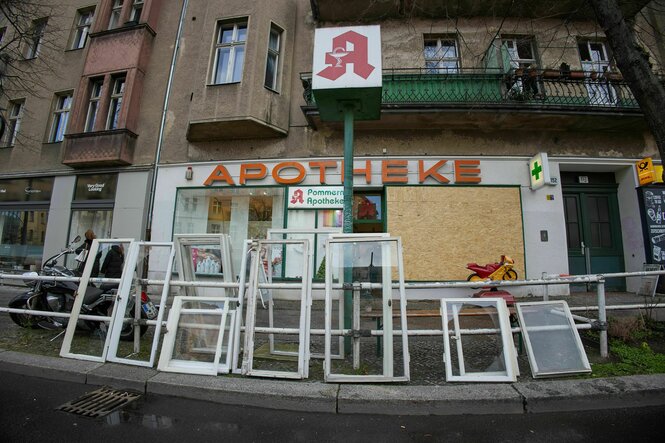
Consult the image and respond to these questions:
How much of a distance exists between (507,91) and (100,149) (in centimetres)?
1279

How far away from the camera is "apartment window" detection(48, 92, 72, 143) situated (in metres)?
11.9

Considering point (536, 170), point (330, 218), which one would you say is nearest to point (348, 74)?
point (330, 218)

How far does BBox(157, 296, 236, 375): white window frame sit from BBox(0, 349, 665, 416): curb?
11 cm

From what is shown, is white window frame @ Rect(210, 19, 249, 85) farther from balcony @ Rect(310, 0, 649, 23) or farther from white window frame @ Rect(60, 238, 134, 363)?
white window frame @ Rect(60, 238, 134, 363)

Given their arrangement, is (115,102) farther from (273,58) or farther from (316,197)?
(316,197)

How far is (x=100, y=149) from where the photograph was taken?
34.3ft

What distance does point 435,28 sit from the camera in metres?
9.87

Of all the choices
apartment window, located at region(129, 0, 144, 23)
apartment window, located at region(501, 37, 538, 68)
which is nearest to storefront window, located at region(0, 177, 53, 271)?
apartment window, located at region(129, 0, 144, 23)

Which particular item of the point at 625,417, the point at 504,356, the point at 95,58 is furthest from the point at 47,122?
the point at 625,417

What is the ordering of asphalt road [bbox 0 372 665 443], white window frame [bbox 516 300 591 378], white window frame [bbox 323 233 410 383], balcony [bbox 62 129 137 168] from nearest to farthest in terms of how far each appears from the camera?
asphalt road [bbox 0 372 665 443], white window frame [bbox 323 233 410 383], white window frame [bbox 516 300 591 378], balcony [bbox 62 129 137 168]

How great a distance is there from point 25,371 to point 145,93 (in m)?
9.92

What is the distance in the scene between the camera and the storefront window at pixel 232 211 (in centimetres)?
948

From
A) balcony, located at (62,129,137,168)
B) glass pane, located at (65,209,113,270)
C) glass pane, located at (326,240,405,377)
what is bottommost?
glass pane, located at (326,240,405,377)

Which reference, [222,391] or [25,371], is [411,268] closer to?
[222,391]
